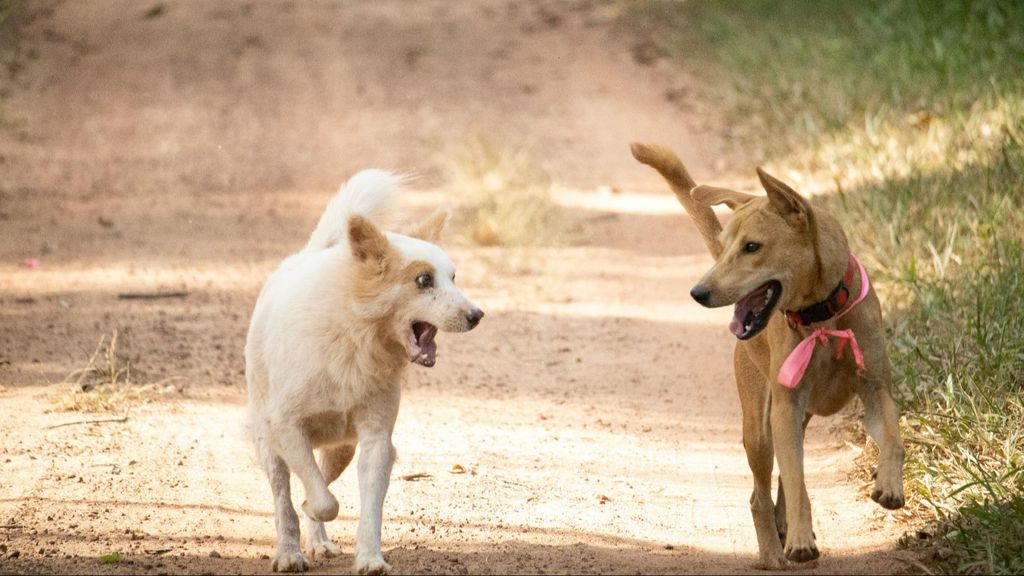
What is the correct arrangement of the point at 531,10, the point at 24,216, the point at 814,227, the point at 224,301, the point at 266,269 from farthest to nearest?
the point at 531,10 → the point at 24,216 → the point at 266,269 → the point at 224,301 → the point at 814,227

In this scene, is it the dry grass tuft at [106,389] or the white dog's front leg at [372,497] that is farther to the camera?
the dry grass tuft at [106,389]

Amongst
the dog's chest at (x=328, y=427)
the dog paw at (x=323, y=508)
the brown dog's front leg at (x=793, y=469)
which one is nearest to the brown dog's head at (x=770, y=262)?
the brown dog's front leg at (x=793, y=469)

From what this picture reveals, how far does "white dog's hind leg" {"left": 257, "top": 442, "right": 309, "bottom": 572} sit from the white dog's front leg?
A: 13.2 inches

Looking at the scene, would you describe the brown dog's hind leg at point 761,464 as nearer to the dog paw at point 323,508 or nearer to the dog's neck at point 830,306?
the dog's neck at point 830,306

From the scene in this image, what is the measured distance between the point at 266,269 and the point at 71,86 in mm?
6757

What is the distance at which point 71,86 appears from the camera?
1622 centimetres

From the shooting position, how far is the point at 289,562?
5.35 metres

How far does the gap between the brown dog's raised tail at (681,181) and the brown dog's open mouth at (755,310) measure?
0.67 meters

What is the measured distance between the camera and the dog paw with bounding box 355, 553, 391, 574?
507 centimetres

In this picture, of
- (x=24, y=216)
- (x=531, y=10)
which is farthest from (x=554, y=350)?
(x=531, y=10)

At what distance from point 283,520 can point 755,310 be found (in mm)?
2119

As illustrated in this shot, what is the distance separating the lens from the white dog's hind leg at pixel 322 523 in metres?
5.67

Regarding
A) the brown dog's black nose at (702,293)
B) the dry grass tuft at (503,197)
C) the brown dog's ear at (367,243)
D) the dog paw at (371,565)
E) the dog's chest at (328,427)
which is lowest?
the dry grass tuft at (503,197)

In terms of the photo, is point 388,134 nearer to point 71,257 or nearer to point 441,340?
point 71,257
